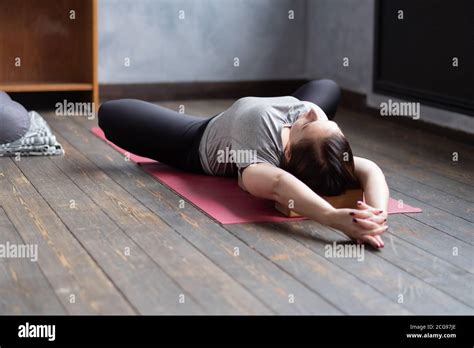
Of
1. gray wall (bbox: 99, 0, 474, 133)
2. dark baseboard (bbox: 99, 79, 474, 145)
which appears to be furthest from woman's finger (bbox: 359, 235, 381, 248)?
gray wall (bbox: 99, 0, 474, 133)

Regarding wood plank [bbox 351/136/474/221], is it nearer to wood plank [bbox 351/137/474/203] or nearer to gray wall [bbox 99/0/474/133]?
wood plank [bbox 351/137/474/203]

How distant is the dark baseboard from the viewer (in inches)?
199

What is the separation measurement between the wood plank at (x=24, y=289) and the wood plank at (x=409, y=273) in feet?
2.53

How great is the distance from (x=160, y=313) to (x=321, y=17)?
3753mm

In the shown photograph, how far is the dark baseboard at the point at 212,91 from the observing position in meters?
5.06

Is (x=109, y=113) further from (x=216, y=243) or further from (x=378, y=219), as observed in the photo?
(x=378, y=219)

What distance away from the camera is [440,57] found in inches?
166

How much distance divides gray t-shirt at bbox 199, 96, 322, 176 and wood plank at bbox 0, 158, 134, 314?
0.63 metres

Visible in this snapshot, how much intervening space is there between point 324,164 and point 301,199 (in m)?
0.14

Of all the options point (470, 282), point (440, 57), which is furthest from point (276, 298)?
point (440, 57)

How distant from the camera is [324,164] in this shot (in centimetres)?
256

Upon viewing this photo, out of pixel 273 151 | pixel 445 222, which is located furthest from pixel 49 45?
pixel 445 222

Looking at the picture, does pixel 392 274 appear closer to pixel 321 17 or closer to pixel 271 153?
pixel 271 153
